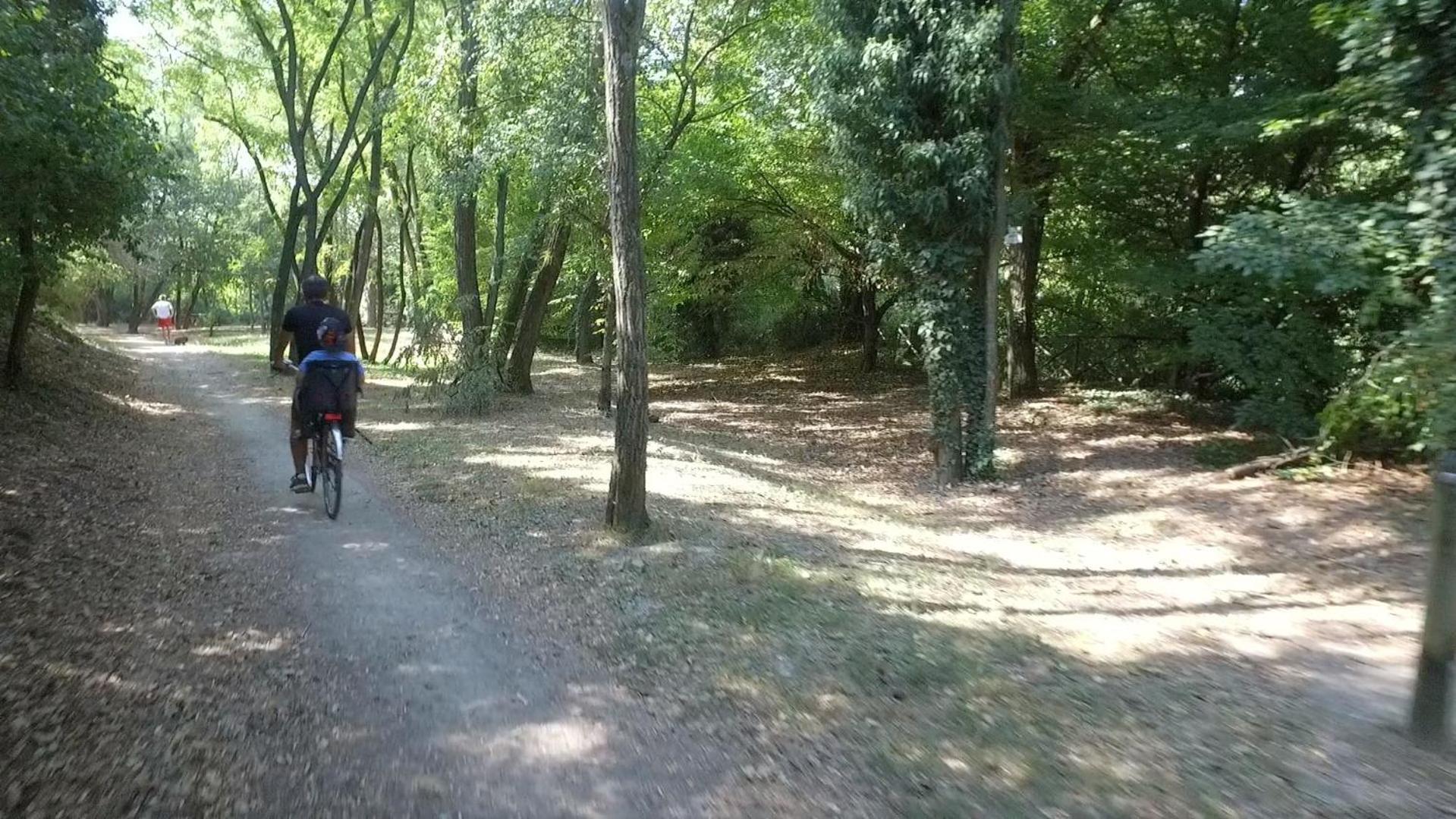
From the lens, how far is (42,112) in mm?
9039

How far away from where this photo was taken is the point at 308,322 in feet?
28.2

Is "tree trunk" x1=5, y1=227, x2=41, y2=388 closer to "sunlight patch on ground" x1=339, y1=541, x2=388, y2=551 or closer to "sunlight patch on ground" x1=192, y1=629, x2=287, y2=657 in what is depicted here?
"sunlight patch on ground" x1=339, y1=541, x2=388, y2=551

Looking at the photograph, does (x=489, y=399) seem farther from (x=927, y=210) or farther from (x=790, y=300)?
(x=790, y=300)

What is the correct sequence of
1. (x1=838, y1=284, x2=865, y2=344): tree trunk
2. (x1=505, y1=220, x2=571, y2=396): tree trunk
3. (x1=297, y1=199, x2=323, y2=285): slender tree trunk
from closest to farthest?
(x1=505, y1=220, x2=571, y2=396): tree trunk → (x1=297, y1=199, x2=323, y2=285): slender tree trunk → (x1=838, y1=284, x2=865, y2=344): tree trunk

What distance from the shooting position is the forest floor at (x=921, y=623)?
398 cm

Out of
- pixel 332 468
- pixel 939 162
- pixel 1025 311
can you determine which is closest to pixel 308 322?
pixel 332 468

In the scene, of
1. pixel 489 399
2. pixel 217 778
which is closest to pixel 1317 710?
pixel 217 778

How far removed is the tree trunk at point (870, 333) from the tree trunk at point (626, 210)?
57.9 feet

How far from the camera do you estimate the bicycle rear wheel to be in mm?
8094

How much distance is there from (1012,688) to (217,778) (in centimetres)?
363

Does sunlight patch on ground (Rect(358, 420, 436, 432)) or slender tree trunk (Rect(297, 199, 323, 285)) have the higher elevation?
slender tree trunk (Rect(297, 199, 323, 285))

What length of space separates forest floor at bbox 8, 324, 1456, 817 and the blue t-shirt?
1327 millimetres

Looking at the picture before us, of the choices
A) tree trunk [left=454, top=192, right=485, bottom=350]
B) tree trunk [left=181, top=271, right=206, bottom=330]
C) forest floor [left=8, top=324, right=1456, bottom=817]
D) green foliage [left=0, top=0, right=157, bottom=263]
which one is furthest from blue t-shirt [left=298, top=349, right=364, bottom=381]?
tree trunk [left=181, top=271, right=206, bottom=330]

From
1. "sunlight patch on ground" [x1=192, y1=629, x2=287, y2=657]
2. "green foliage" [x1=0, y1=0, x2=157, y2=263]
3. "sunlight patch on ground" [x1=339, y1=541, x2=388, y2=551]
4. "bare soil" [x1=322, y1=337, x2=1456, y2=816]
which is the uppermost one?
"green foliage" [x1=0, y1=0, x2=157, y2=263]
